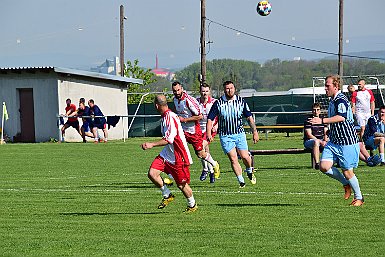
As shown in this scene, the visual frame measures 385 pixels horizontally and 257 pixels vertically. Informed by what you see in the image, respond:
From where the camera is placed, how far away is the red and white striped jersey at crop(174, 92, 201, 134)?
1775cm

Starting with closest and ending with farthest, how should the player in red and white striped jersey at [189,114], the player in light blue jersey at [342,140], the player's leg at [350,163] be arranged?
the player in light blue jersey at [342,140] < the player's leg at [350,163] < the player in red and white striped jersey at [189,114]

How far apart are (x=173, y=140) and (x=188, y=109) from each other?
478 cm

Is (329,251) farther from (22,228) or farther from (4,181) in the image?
(4,181)

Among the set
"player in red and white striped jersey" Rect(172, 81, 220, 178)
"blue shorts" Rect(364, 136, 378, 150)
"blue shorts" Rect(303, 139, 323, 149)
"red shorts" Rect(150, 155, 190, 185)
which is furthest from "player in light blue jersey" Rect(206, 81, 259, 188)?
"blue shorts" Rect(364, 136, 378, 150)

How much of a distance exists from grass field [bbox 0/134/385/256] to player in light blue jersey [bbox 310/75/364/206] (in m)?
0.47

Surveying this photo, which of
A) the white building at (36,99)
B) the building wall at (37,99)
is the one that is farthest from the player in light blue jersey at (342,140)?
the building wall at (37,99)

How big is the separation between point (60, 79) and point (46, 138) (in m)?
2.86

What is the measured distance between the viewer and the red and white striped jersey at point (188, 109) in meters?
17.8

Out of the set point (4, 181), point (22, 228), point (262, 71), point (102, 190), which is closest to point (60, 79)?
point (4, 181)

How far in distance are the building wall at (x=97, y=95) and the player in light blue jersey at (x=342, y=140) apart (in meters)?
27.9

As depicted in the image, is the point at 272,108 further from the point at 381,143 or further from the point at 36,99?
the point at 381,143

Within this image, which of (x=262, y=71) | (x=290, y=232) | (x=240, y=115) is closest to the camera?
(x=290, y=232)

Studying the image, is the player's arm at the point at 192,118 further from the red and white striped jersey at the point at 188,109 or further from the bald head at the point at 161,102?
the bald head at the point at 161,102

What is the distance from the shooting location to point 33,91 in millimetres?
41375
